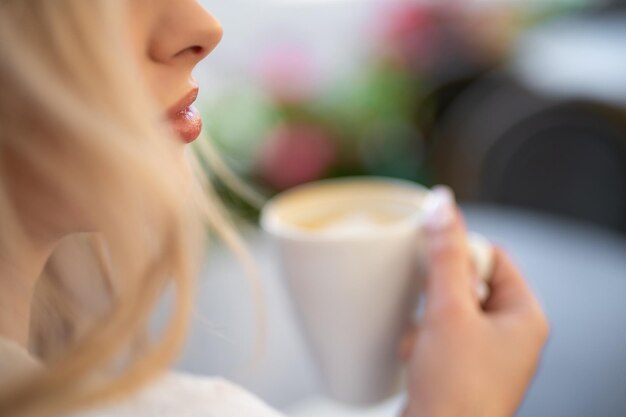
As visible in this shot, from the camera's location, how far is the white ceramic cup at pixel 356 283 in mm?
365

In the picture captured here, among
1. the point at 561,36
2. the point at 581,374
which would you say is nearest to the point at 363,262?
the point at 581,374

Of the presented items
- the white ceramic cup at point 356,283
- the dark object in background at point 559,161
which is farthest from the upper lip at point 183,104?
the dark object in background at point 559,161

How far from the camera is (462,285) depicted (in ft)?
1.25

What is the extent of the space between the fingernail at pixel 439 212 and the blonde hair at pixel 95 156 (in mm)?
179

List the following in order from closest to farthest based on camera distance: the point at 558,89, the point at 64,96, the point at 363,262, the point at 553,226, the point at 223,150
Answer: the point at 64,96, the point at 363,262, the point at 553,226, the point at 223,150, the point at 558,89

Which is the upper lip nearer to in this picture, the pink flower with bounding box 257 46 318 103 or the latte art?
the latte art

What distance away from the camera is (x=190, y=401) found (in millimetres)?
288

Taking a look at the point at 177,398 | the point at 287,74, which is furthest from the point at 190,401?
the point at 287,74

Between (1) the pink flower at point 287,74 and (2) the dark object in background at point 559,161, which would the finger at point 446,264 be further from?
(2) the dark object in background at point 559,161

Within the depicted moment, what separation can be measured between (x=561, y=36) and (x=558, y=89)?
37 centimetres

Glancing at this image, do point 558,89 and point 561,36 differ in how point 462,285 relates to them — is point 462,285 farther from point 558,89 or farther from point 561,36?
point 561,36

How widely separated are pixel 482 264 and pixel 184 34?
25 cm

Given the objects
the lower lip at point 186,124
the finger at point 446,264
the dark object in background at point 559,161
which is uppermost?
the lower lip at point 186,124

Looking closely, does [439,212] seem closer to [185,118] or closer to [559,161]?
[185,118]
